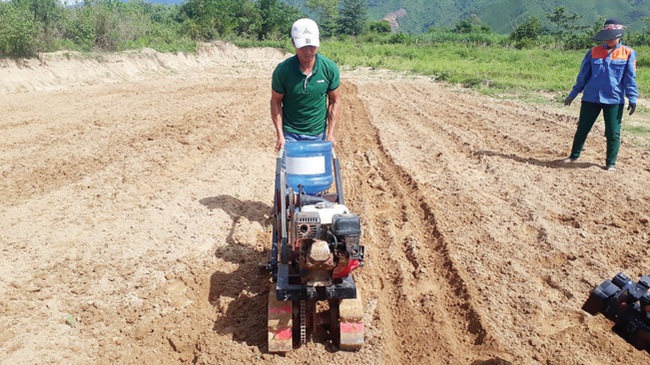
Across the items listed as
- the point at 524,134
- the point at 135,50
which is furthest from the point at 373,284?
the point at 135,50

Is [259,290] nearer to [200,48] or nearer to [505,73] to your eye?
[505,73]

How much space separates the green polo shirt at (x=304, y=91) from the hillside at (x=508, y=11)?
91.1 metres

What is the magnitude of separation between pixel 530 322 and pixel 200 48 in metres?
27.8

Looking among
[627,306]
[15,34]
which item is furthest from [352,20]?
[627,306]

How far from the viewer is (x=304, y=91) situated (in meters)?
4.43

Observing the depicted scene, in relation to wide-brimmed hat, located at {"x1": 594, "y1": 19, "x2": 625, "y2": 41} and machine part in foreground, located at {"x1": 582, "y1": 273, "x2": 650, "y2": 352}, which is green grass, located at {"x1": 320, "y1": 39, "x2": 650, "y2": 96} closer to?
wide-brimmed hat, located at {"x1": 594, "y1": 19, "x2": 625, "y2": 41}

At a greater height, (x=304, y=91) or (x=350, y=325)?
(x=304, y=91)

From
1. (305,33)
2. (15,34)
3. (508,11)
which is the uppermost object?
(508,11)


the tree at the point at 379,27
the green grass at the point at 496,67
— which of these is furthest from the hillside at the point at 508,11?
the green grass at the point at 496,67

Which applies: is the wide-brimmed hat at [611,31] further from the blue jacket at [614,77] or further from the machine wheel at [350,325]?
the machine wheel at [350,325]

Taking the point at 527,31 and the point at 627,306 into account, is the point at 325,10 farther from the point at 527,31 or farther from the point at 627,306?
the point at 627,306

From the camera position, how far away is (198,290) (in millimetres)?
4387

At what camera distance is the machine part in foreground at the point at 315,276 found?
3111 mm

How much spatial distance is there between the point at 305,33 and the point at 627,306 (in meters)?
2.74
